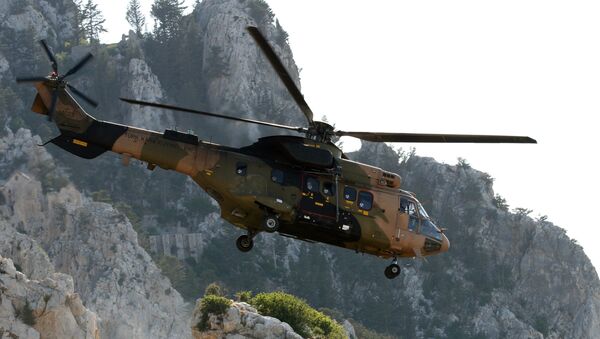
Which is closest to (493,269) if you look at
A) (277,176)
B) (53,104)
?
(277,176)

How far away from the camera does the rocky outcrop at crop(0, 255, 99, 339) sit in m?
86.8

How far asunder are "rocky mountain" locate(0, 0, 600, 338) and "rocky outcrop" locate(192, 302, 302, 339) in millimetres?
49241

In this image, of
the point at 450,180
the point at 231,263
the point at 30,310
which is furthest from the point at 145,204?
the point at 30,310

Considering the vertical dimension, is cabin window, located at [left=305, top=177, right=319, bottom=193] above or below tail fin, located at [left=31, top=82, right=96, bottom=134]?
below

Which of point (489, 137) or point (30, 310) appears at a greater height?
point (489, 137)

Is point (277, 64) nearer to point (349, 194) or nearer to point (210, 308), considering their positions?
point (349, 194)

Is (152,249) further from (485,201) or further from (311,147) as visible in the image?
(311,147)

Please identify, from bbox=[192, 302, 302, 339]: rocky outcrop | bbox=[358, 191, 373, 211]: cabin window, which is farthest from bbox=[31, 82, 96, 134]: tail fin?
bbox=[192, 302, 302, 339]: rocky outcrop

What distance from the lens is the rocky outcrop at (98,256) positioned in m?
122

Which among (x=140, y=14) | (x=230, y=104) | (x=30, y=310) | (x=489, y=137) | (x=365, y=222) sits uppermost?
(x=140, y=14)

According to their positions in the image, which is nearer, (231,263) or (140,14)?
(231,263)

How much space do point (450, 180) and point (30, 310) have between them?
85392mm

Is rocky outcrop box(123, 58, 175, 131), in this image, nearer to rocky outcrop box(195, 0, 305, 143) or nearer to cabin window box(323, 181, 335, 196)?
rocky outcrop box(195, 0, 305, 143)

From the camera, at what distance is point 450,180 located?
163m
